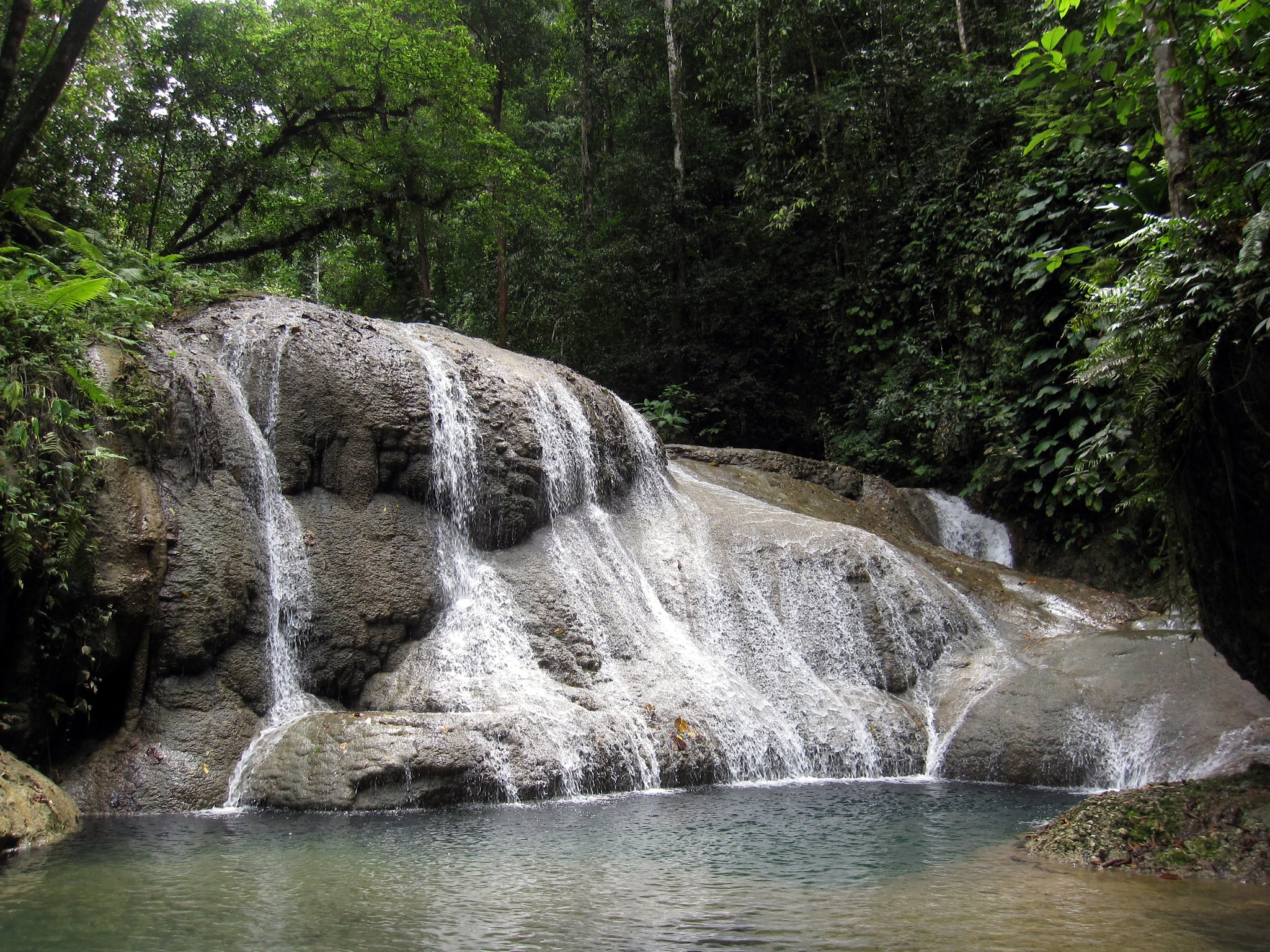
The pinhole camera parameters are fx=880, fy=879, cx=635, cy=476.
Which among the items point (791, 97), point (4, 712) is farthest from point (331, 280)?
point (4, 712)

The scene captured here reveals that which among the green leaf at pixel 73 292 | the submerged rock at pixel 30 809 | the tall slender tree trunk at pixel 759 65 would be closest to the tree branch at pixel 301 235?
the green leaf at pixel 73 292

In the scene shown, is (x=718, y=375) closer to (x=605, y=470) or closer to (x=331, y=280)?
(x=605, y=470)

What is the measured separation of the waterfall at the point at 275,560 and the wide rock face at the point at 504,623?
1.1 inches

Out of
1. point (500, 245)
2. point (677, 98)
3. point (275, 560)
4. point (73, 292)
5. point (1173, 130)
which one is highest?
point (677, 98)

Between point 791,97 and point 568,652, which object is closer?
point 568,652

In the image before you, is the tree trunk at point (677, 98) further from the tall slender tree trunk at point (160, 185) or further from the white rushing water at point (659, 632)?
the tall slender tree trunk at point (160, 185)

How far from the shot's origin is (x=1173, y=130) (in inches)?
183

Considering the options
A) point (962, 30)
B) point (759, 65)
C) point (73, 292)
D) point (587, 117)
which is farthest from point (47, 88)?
point (962, 30)

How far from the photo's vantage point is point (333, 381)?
31.6ft

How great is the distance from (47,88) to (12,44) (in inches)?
17.6

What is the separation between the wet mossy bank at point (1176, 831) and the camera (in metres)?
4.44

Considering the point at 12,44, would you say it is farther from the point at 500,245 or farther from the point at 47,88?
the point at 500,245

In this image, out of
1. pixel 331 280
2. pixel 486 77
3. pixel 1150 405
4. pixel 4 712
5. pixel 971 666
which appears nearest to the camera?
pixel 1150 405

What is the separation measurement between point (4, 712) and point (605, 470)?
7130 mm
